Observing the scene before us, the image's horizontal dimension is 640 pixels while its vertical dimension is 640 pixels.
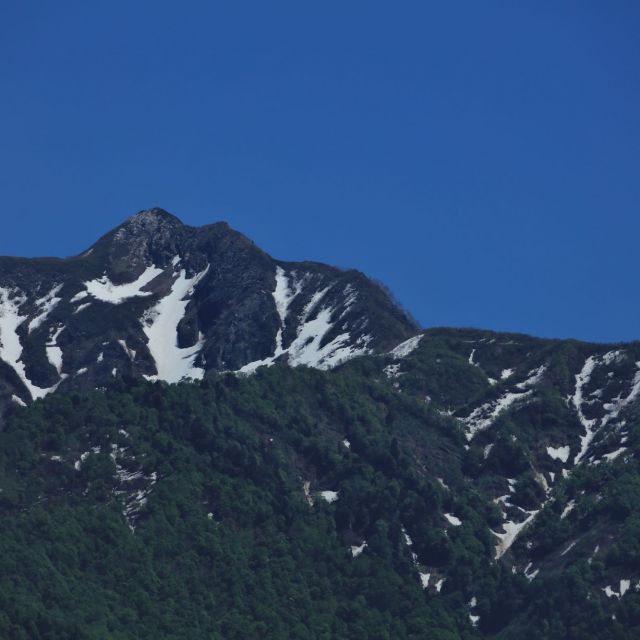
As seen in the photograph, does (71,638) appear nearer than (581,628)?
Yes

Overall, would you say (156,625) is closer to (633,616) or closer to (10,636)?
(10,636)

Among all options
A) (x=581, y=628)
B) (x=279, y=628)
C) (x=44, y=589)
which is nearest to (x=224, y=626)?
(x=279, y=628)

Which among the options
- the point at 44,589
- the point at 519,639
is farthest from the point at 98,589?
the point at 519,639

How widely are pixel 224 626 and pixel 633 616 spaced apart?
4270 cm

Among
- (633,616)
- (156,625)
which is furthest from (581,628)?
(156,625)

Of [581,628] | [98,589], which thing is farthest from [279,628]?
[581,628]

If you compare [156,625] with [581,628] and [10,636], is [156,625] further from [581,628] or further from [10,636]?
[581,628]

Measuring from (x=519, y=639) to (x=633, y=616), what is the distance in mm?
12161

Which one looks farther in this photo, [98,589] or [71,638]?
[98,589]

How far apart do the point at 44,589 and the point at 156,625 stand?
12026mm

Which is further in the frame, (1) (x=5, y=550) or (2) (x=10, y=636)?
(1) (x=5, y=550)

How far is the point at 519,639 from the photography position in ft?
653

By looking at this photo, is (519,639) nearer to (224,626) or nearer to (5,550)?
(224,626)

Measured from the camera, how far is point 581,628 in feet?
644
